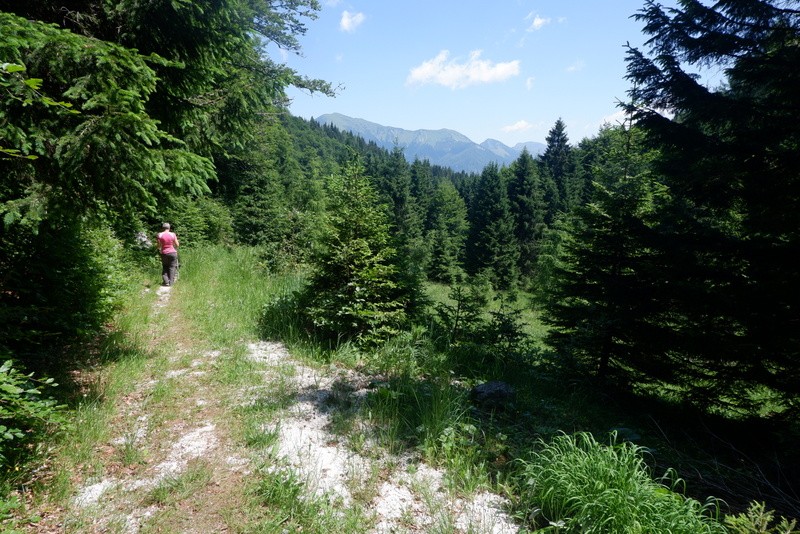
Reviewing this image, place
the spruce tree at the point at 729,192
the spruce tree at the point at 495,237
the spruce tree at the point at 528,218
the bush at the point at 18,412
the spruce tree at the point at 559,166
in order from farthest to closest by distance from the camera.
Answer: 1. the spruce tree at the point at 559,166
2. the spruce tree at the point at 528,218
3. the spruce tree at the point at 495,237
4. the spruce tree at the point at 729,192
5. the bush at the point at 18,412

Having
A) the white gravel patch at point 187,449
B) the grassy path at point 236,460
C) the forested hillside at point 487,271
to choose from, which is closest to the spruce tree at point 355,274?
the forested hillside at point 487,271

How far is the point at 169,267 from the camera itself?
958cm

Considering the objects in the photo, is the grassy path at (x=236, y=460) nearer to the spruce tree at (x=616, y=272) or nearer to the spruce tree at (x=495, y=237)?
the spruce tree at (x=616, y=272)

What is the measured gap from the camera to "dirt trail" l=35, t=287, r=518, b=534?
2.97 m

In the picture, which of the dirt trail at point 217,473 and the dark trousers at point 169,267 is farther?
the dark trousers at point 169,267

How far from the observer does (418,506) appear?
10.6 ft

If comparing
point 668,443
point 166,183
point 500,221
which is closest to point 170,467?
point 166,183

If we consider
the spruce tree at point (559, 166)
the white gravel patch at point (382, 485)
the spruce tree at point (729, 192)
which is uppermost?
the spruce tree at point (559, 166)

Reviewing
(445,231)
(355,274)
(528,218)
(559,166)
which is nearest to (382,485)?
(355,274)

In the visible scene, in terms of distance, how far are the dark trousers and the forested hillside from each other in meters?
0.99

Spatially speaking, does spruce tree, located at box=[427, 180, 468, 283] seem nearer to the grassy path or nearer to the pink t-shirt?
the pink t-shirt

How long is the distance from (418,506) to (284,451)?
4.79 ft

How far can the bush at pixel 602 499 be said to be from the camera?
2.63 m

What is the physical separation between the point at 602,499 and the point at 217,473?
326 centimetres
